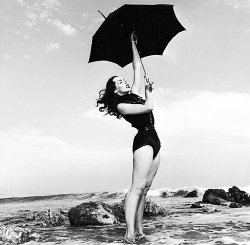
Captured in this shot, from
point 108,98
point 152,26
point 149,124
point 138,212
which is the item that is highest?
point 152,26

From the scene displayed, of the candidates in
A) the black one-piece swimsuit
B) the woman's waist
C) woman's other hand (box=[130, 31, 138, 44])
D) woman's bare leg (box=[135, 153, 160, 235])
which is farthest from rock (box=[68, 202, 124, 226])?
woman's other hand (box=[130, 31, 138, 44])

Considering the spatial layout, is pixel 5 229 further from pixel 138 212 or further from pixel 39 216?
pixel 39 216

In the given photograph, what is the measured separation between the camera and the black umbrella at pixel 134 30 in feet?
14.6

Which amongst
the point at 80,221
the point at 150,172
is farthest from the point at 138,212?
the point at 80,221

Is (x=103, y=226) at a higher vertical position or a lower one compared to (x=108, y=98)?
lower

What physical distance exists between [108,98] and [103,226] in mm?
2676

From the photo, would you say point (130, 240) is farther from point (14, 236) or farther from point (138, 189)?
point (14, 236)

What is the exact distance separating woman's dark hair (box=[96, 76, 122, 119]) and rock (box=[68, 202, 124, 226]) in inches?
96.8

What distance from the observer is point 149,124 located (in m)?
4.00

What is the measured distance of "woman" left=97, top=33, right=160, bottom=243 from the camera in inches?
149

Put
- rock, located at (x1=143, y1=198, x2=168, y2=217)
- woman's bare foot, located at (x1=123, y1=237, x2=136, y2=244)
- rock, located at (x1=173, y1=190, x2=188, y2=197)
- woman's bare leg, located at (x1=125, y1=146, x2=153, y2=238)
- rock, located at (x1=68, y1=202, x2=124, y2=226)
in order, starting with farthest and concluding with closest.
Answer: rock, located at (x1=173, y1=190, x2=188, y2=197)
rock, located at (x1=143, y1=198, x2=168, y2=217)
rock, located at (x1=68, y1=202, x2=124, y2=226)
woman's bare leg, located at (x1=125, y1=146, x2=153, y2=238)
woman's bare foot, located at (x1=123, y1=237, x2=136, y2=244)

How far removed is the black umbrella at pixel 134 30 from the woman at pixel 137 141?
871mm

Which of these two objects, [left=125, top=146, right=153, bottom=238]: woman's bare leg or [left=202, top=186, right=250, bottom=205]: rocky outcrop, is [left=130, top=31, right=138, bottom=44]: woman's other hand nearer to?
[left=125, top=146, right=153, bottom=238]: woman's bare leg

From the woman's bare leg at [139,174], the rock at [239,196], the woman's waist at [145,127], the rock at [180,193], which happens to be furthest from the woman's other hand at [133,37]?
the rock at [180,193]
